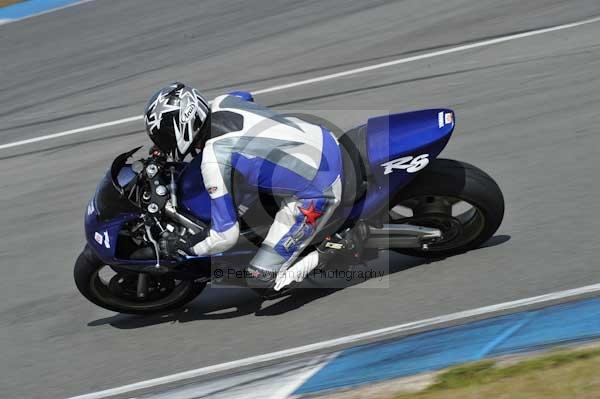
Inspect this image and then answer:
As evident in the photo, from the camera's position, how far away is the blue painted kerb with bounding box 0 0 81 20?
46.7ft

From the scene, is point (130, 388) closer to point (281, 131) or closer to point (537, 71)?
point (281, 131)

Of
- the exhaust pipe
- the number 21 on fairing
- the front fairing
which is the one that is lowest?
the exhaust pipe

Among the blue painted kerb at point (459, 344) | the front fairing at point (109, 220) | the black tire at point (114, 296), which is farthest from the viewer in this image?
the black tire at point (114, 296)

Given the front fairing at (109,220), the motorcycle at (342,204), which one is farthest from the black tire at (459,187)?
the front fairing at (109,220)

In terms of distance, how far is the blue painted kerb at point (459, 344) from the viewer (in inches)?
209

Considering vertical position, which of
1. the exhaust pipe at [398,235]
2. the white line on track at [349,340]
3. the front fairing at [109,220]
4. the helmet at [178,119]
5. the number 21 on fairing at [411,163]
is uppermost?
the helmet at [178,119]

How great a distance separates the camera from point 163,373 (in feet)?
19.7

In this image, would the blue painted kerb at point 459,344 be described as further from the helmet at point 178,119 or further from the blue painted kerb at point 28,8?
the blue painted kerb at point 28,8

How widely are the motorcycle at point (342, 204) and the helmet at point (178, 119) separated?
0.28 meters

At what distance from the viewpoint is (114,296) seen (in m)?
6.66

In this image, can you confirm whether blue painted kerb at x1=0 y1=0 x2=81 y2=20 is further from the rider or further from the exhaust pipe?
the exhaust pipe

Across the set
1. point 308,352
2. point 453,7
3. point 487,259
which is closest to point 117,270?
point 308,352

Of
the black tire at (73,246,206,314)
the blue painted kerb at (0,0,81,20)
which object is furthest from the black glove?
the blue painted kerb at (0,0,81,20)

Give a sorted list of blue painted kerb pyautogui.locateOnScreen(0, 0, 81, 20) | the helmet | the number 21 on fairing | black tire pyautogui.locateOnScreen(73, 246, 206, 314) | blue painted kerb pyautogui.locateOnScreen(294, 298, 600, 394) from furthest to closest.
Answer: blue painted kerb pyautogui.locateOnScreen(0, 0, 81, 20)
black tire pyautogui.locateOnScreen(73, 246, 206, 314)
the number 21 on fairing
the helmet
blue painted kerb pyautogui.locateOnScreen(294, 298, 600, 394)
